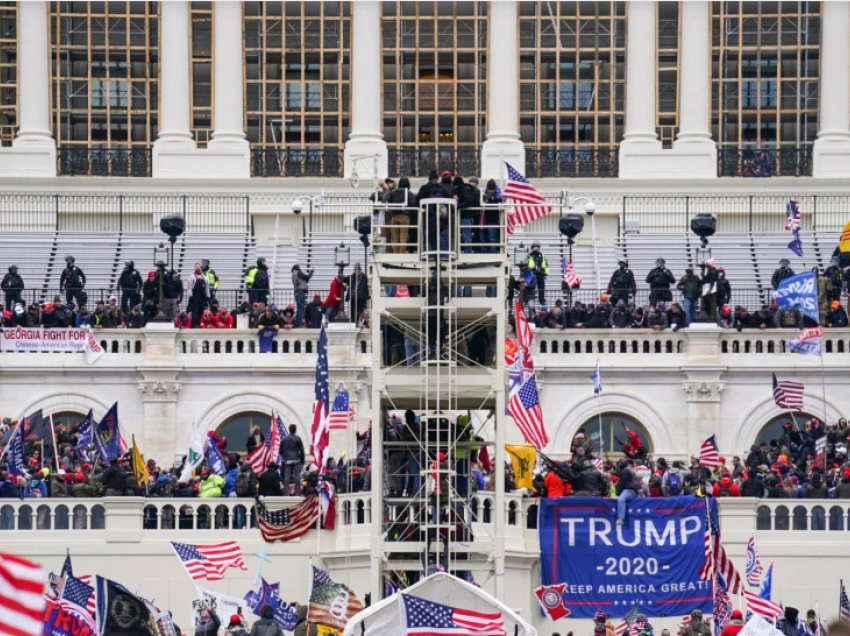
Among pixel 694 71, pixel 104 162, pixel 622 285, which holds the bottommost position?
pixel 622 285

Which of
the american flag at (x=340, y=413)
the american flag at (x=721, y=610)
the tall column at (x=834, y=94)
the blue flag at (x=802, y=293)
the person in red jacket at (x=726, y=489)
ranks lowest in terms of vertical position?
the american flag at (x=721, y=610)

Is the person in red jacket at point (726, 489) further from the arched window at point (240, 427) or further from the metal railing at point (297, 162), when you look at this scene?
the metal railing at point (297, 162)

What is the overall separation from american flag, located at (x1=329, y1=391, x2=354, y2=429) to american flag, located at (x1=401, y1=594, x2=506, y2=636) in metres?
15.8

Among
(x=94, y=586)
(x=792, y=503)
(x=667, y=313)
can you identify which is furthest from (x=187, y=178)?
(x=94, y=586)

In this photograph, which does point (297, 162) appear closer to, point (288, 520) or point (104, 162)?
point (104, 162)

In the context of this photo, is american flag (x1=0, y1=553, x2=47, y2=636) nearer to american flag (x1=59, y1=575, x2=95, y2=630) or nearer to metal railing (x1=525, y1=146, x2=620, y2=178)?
american flag (x1=59, y1=575, x2=95, y2=630)

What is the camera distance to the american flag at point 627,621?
149ft

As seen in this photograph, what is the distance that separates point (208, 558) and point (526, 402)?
785 cm

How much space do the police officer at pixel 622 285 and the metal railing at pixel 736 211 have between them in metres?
12.1

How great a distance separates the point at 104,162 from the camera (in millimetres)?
81688

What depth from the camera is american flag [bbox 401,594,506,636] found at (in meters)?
37.8

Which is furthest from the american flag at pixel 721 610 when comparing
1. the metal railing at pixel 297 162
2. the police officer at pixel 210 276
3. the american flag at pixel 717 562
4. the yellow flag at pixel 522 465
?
the metal railing at pixel 297 162

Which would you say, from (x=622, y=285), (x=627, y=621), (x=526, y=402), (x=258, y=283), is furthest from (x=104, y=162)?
(x=627, y=621)

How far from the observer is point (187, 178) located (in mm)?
79688
